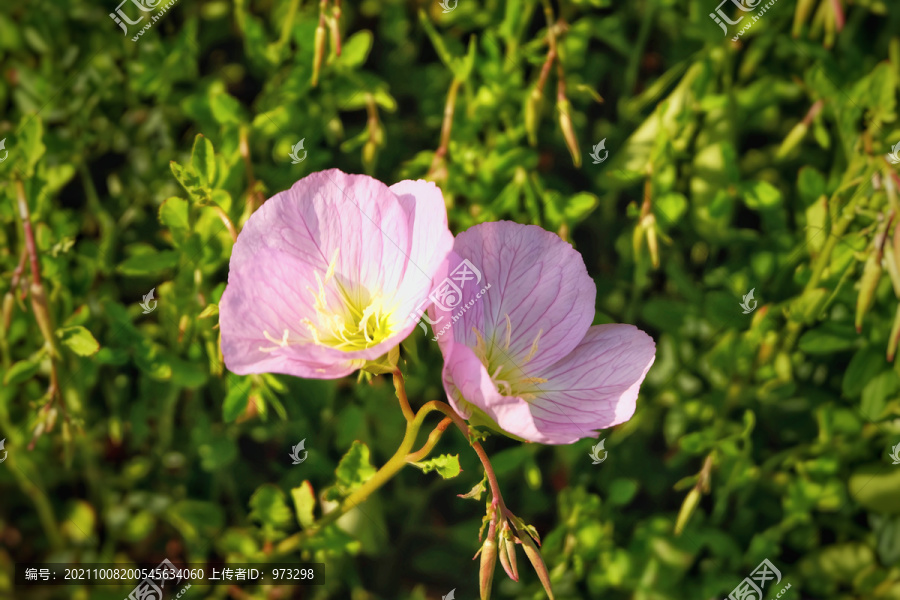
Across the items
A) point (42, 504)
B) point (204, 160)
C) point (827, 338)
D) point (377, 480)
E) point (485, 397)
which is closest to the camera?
point (485, 397)

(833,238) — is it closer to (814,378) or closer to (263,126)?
(814,378)

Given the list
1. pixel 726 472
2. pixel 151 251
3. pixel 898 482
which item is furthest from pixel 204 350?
pixel 898 482

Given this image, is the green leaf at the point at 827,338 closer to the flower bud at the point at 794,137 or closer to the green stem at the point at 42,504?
the flower bud at the point at 794,137

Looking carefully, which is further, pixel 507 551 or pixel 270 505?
pixel 270 505

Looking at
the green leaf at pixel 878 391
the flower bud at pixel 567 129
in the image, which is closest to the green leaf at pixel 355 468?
the flower bud at pixel 567 129

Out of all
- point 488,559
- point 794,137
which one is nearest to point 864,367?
point 794,137

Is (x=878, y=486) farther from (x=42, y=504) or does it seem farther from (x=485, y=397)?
(x=42, y=504)

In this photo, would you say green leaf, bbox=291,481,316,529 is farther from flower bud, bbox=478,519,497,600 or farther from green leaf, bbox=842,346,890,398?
green leaf, bbox=842,346,890,398
